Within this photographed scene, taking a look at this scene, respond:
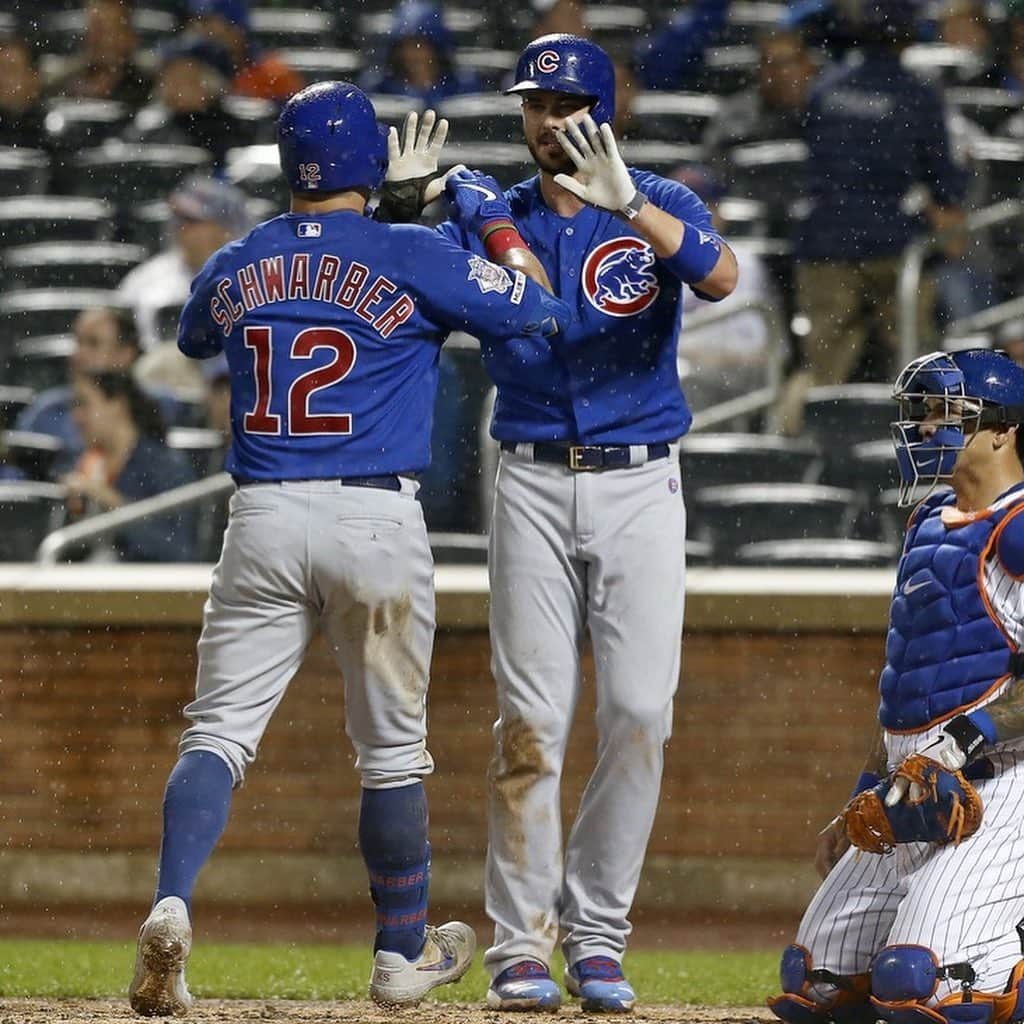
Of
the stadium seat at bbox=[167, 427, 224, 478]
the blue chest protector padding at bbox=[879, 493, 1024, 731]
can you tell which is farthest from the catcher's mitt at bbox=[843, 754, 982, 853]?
the stadium seat at bbox=[167, 427, 224, 478]

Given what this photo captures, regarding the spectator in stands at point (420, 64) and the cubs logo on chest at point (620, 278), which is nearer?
the cubs logo on chest at point (620, 278)

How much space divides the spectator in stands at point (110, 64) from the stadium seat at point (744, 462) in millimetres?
3950

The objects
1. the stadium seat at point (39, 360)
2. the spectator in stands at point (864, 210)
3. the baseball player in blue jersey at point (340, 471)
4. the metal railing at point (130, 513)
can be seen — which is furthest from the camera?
the stadium seat at point (39, 360)

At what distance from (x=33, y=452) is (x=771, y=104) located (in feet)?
12.8

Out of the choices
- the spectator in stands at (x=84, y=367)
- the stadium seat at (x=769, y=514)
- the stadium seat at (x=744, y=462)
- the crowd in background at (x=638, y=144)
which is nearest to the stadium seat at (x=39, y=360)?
the crowd in background at (x=638, y=144)

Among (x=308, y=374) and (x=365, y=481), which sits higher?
(x=308, y=374)

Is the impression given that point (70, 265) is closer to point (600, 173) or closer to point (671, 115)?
point (671, 115)

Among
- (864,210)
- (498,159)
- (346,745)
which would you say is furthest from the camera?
(498,159)

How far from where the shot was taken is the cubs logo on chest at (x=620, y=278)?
A: 486cm

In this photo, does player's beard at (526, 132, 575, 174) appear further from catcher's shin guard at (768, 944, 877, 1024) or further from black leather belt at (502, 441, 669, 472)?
catcher's shin guard at (768, 944, 877, 1024)

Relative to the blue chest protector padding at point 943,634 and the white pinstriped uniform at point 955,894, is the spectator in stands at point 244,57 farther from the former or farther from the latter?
the white pinstriped uniform at point 955,894

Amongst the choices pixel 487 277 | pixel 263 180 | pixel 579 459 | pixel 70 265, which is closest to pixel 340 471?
pixel 487 277

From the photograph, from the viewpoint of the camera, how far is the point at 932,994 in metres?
4.28

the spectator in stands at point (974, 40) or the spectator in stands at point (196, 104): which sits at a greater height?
the spectator in stands at point (974, 40)
